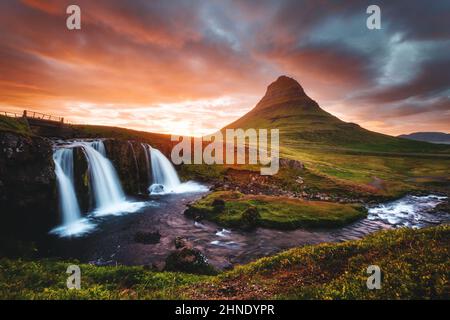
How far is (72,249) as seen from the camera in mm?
A: 20672

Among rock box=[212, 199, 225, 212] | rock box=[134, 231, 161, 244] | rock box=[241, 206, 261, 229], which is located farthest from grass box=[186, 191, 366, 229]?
A: rock box=[134, 231, 161, 244]

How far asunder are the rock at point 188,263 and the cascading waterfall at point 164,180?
101ft

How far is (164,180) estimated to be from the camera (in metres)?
50.0

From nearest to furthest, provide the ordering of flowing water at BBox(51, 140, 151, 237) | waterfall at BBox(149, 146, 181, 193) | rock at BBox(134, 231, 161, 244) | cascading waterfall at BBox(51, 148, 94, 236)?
rock at BBox(134, 231, 161, 244), cascading waterfall at BBox(51, 148, 94, 236), flowing water at BBox(51, 140, 151, 237), waterfall at BBox(149, 146, 181, 193)

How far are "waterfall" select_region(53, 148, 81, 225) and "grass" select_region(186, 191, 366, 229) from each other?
41.7ft

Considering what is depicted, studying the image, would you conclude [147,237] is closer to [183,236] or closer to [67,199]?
[183,236]

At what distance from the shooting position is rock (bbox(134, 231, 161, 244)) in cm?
2219

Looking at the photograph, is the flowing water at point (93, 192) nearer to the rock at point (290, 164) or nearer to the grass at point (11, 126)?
the grass at point (11, 126)

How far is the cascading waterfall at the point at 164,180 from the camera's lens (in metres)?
46.7

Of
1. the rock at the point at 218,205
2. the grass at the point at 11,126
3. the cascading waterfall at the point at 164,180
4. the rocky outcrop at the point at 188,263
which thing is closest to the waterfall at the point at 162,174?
the cascading waterfall at the point at 164,180

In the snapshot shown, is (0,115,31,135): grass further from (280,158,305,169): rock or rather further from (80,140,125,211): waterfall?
(280,158,305,169): rock

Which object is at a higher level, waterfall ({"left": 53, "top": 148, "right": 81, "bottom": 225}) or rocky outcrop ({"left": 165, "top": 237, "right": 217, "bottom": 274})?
waterfall ({"left": 53, "top": 148, "right": 81, "bottom": 225})

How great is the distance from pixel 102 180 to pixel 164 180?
49.8 feet

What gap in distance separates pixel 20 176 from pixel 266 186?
36532 mm
